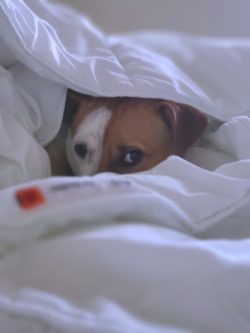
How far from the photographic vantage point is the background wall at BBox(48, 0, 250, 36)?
184 centimetres

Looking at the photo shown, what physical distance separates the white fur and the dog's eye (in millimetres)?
55

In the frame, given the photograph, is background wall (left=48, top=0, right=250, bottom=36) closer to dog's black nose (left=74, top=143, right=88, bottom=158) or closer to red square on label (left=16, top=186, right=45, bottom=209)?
dog's black nose (left=74, top=143, right=88, bottom=158)

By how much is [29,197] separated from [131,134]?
1.55 ft

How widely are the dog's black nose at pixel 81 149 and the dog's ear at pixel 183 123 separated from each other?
168mm

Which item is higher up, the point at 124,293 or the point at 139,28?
the point at 124,293

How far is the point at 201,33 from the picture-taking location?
1870 millimetres

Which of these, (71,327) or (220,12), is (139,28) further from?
(71,327)

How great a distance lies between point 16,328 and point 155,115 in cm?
62

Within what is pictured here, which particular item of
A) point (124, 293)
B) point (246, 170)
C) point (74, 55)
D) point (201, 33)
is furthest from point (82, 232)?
point (201, 33)

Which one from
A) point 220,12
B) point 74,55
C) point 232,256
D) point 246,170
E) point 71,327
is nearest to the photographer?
point 71,327

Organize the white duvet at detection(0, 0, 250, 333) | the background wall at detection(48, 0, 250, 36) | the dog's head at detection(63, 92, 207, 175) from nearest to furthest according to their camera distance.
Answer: the white duvet at detection(0, 0, 250, 333) → the dog's head at detection(63, 92, 207, 175) → the background wall at detection(48, 0, 250, 36)

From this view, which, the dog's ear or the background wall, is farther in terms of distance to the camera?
the background wall

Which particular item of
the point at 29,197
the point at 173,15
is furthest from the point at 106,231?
the point at 173,15

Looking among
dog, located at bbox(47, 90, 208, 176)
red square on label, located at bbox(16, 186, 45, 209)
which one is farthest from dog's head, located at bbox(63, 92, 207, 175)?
red square on label, located at bbox(16, 186, 45, 209)
